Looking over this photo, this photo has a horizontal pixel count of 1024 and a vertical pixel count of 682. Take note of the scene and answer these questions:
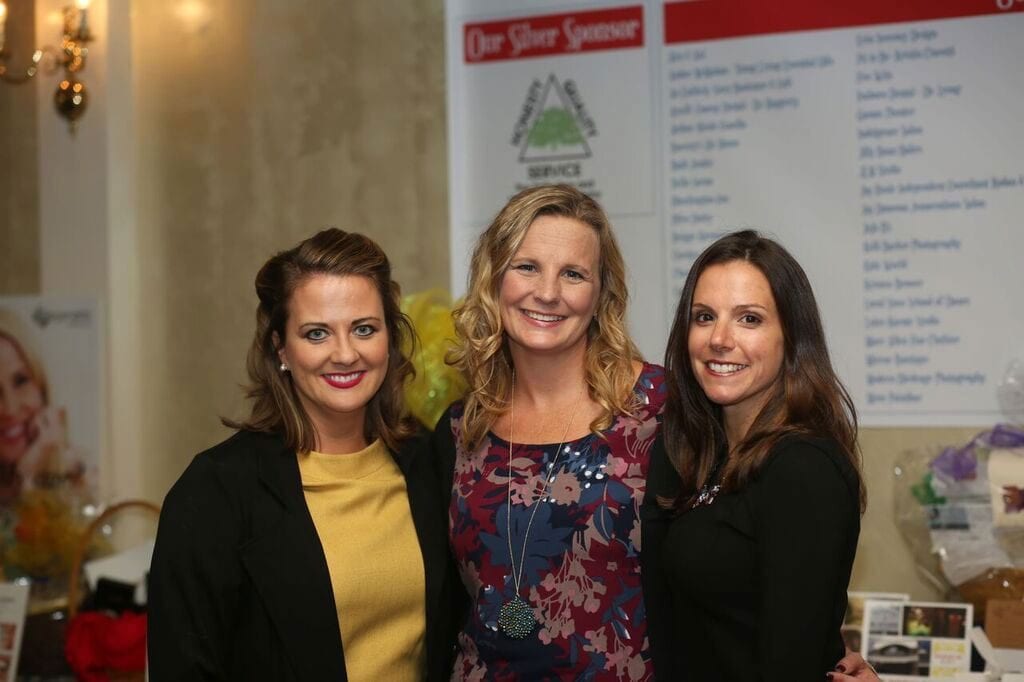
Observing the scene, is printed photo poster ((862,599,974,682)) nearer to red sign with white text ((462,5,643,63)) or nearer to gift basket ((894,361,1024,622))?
gift basket ((894,361,1024,622))

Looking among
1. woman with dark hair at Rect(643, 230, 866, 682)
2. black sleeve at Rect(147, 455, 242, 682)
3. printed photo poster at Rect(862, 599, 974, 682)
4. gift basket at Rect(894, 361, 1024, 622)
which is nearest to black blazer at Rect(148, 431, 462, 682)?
black sleeve at Rect(147, 455, 242, 682)

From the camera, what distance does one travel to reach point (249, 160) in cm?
425

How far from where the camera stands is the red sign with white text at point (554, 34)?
3.79 meters

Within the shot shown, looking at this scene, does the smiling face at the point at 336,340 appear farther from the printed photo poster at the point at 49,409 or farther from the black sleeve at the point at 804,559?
the printed photo poster at the point at 49,409

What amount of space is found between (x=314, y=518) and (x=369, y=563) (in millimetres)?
153

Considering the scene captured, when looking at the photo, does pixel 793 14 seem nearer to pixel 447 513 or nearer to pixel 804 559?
pixel 447 513

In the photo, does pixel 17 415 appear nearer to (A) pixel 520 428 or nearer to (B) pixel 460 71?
(B) pixel 460 71

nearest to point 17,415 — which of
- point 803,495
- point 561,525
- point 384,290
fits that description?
point 384,290

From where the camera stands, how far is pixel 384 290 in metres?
2.58

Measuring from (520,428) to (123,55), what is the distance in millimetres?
2562

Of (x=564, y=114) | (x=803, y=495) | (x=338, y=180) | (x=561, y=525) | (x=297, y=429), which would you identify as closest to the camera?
(x=803, y=495)

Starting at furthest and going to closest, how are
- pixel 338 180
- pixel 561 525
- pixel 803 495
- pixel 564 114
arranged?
1. pixel 338 180
2. pixel 564 114
3. pixel 561 525
4. pixel 803 495

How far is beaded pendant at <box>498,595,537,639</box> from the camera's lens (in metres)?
2.32

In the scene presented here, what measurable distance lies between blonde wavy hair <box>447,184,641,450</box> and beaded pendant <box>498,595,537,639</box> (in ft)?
1.29
